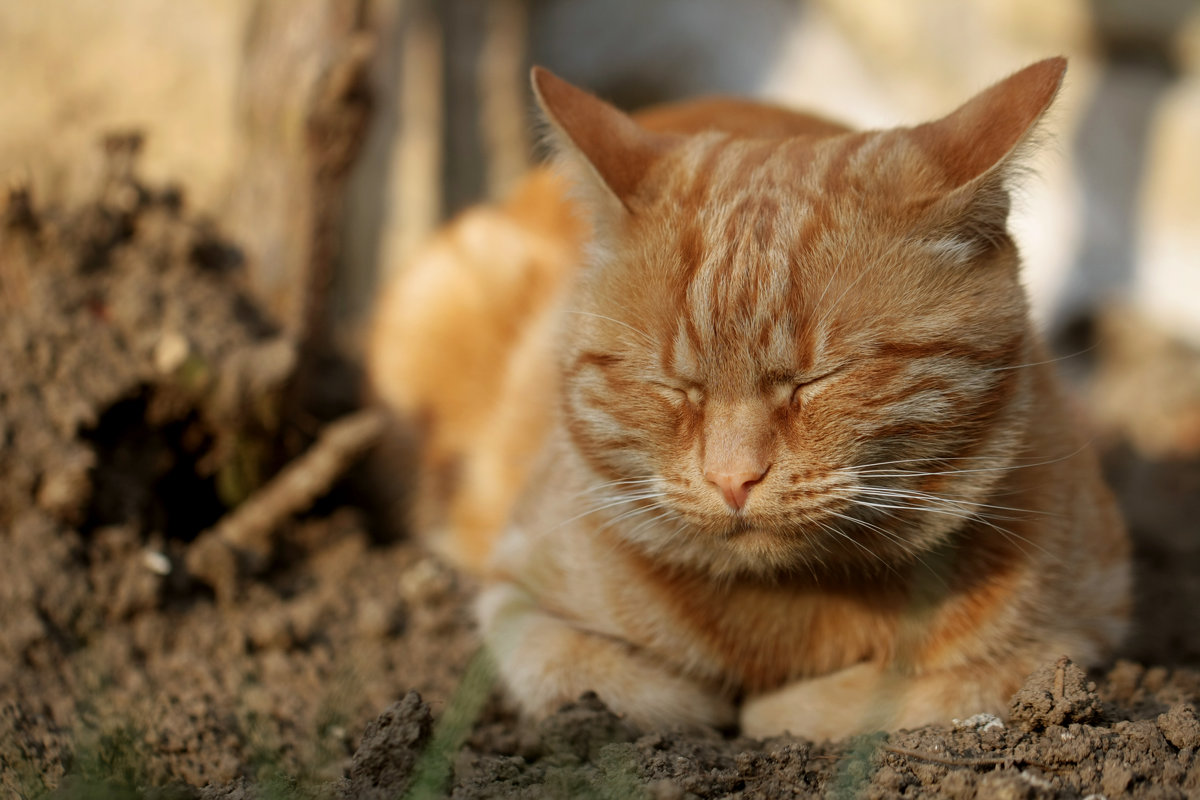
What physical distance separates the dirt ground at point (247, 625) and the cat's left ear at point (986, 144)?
0.87m

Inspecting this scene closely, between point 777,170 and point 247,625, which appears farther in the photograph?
point 247,625

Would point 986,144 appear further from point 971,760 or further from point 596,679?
point 596,679

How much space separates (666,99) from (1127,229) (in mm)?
2530

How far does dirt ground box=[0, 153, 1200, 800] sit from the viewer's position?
1.86m

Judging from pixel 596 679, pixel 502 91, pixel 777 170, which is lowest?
pixel 596 679

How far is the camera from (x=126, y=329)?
10.1 ft

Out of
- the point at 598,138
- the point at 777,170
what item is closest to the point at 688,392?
the point at 777,170

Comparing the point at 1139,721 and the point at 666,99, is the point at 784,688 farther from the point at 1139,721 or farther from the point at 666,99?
the point at 666,99

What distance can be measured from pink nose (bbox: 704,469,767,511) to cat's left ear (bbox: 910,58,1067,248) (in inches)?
23.8

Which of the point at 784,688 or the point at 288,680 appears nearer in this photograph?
the point at 784,688

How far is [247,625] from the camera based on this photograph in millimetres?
2863

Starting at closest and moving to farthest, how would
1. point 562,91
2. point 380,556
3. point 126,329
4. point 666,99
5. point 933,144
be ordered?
point 933,144, point 562,91, point 126,329, point 380,556, point 666,99

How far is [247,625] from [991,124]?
7.36 feet

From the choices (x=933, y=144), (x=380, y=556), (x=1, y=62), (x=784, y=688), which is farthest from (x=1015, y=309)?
(x=1, y=62)
